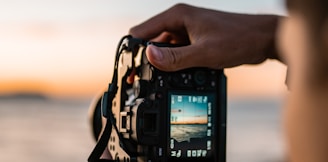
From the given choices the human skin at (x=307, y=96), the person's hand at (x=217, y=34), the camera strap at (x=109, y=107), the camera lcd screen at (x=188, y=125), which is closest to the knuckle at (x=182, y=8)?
the person's hand at (x=217, y=34)

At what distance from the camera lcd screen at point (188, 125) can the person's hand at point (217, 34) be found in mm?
102

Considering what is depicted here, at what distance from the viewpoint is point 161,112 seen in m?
1.34

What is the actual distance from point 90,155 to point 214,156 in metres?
0.28

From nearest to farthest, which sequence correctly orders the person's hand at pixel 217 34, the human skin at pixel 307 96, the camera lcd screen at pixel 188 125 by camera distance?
the human skin at pixel 307 96, the camera lcd screen at pixel 188 125, the person's hand at pixel 217 34

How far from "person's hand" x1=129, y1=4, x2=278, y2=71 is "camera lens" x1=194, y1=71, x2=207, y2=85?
0.06 feet

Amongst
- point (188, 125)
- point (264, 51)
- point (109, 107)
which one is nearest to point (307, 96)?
point (188, 125)

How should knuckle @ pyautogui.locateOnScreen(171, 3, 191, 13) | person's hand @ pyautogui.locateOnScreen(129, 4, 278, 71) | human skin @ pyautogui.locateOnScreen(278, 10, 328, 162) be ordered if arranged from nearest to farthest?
human skin @ pyautogui.locateOnScreen(278, 10, 328, 162) < person's hand @ pyautogui.locateOnScreen(129, 4, 278, 71) < knuckle @ pyautogui.locateOnScreen(171, 3, 191, 13)

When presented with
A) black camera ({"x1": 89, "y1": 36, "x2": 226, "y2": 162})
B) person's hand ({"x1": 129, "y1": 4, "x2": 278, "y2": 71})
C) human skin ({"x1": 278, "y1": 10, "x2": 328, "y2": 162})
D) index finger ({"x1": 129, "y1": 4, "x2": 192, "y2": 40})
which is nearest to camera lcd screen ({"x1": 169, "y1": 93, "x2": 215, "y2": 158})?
black camera ({"x1": 89, "y1": 36, "x2": 226, "y2": 162})

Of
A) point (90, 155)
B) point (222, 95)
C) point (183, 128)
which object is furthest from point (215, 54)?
point (90, 155)

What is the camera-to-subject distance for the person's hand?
58.8 inches

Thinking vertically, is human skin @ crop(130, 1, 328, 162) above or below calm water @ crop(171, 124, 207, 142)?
above

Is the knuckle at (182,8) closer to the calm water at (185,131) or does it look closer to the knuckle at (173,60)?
the knuckle at (173,60)

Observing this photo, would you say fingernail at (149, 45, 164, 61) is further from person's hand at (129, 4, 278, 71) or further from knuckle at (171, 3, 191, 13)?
knuckle at (171, 3, 191, 13)

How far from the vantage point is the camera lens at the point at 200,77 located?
1401 millimetres
